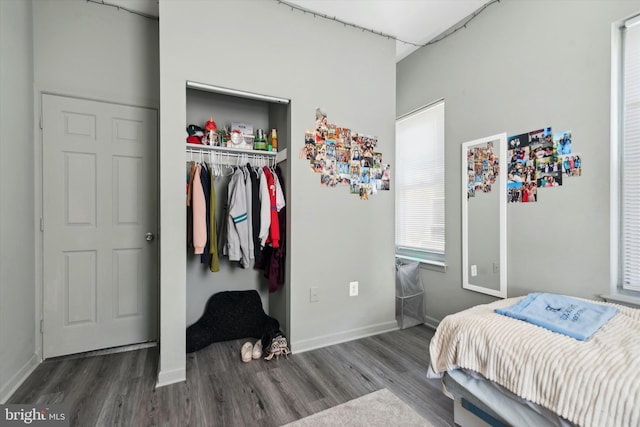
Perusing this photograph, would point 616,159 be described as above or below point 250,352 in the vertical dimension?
above

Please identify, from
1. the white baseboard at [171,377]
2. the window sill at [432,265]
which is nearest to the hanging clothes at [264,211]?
the white baseboard at [171,377]

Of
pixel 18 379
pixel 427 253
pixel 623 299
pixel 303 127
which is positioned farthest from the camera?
pixel 427 253

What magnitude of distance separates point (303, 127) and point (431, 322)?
233 centimetres

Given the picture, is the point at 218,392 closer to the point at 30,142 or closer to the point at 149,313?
the point at 149,313

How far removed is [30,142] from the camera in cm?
222

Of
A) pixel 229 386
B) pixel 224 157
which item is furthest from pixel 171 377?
pixel 224 157

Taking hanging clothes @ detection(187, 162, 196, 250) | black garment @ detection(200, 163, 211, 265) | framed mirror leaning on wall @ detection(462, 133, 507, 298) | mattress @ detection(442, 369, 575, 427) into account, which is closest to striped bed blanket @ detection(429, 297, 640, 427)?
mattress @ detection(442, 369, 575, 427)

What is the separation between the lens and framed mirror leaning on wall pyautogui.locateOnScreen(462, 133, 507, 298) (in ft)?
8.21

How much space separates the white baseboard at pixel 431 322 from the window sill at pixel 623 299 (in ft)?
4.66

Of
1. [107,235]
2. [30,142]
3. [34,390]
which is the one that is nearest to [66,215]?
[107,235]

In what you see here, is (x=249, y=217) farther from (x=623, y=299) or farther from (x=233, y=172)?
(x=623, y=299)

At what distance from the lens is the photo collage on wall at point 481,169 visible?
2.57 metres

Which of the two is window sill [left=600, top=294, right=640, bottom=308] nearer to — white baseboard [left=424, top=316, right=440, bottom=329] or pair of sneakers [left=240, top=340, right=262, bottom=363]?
white baseboard [left=424, top=316, right=440, bottom=329]

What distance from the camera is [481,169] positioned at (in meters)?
2.67
